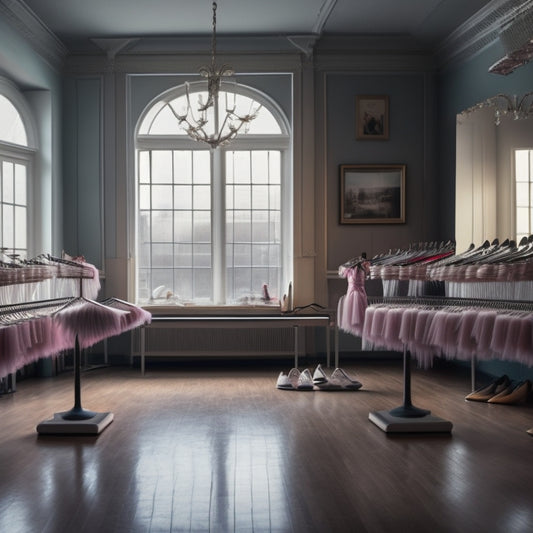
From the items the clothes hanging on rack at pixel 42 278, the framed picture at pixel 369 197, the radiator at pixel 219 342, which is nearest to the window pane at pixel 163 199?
the radiator at pixel 219 342

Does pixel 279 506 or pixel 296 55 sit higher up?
pixel 296 55

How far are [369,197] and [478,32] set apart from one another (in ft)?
7.74

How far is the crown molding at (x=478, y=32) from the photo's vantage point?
7.30 metres

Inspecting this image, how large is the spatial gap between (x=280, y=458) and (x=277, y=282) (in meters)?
5.27

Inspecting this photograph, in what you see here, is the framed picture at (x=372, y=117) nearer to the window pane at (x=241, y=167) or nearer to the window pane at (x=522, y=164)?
the window pane at (x=241, y=167)

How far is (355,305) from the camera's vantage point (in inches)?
238

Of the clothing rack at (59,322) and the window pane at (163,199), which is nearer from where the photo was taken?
the clothing rack at (59,322)

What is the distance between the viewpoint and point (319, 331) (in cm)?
948

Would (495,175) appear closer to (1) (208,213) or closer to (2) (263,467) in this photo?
(2) (263,467)

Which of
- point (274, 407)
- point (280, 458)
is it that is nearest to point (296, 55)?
point (274, 407)

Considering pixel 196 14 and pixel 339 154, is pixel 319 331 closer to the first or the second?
pixel 339 154

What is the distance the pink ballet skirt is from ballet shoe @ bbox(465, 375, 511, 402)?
4.56 feet

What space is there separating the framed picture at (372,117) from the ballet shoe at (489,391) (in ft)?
12.6

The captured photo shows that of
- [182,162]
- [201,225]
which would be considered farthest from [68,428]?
[182,162]
